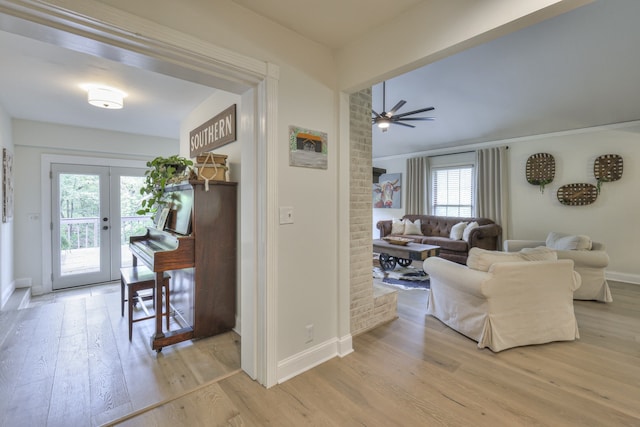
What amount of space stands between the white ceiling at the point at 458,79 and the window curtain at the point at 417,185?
5.34 ft

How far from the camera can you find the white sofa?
2.47 metres

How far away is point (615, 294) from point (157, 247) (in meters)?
5.74

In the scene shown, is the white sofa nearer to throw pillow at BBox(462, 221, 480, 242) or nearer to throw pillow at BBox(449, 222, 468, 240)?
throw pillow at BBox(462, 221, 480, 242)

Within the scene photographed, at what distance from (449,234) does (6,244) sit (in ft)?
23.2

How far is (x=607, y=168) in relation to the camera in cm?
454

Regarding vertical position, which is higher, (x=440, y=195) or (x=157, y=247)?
(x=440, y=195)

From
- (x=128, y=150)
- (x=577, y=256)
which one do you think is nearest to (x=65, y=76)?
(x=128, y=150)

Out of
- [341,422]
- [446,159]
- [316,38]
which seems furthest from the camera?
[446,159]

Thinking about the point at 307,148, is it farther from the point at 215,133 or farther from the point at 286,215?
the point at 215,133

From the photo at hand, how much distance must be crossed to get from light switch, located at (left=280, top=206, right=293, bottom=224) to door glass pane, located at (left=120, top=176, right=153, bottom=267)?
12.5ft

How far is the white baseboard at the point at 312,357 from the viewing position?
6.76ft

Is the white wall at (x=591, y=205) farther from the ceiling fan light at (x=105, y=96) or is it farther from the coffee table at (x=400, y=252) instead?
the ceiling fan light at (x=105, y=96)

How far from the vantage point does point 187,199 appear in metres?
2.93

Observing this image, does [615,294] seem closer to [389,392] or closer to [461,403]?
[461,403]
